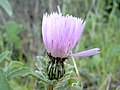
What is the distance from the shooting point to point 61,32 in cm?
86

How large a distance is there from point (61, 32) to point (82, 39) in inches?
72.0

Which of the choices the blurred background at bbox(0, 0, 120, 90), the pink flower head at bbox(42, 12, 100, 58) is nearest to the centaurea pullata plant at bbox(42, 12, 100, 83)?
the pink flower head at bbox(42, 12, 100, 58)

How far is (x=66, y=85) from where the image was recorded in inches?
34.9

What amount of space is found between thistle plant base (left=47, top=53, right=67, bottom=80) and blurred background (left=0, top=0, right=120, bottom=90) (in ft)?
3.25

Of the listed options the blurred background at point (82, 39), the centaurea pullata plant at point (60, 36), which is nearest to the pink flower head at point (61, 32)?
the centaurea pullata plant at point (60, 36)

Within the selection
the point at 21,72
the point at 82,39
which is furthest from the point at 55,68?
the point at 82,39

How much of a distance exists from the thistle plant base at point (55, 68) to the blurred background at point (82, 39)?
0.99m

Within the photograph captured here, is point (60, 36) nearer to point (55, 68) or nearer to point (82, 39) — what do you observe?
point (55, 68)

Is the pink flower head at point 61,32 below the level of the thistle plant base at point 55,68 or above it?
above

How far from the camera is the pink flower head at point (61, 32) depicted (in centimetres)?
86

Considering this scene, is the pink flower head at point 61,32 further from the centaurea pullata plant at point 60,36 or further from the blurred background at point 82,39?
the blurred background at point 82,39

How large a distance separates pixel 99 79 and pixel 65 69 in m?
1.27

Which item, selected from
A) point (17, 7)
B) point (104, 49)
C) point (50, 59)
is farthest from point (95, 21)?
point (50, 59)

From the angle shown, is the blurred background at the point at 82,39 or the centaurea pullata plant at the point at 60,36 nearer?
the centaurea pullata plant at the point at 60,36
